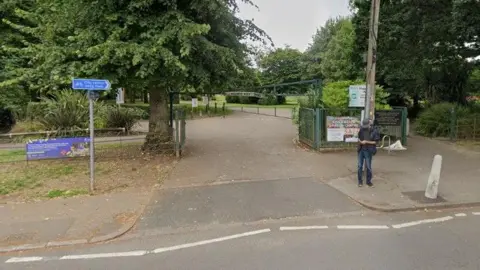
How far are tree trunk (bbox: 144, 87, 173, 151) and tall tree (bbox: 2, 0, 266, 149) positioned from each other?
2.84 feet

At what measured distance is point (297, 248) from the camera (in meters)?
5.02

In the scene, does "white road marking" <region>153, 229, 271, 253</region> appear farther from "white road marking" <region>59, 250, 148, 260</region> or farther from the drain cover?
the drain cover

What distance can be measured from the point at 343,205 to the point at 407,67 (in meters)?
13.0

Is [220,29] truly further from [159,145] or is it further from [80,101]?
[80,101]

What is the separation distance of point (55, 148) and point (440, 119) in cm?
Result: 1558

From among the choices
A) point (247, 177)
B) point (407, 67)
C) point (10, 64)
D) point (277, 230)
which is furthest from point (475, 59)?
point (10, 64)

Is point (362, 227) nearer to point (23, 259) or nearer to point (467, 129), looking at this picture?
point (23, 259)

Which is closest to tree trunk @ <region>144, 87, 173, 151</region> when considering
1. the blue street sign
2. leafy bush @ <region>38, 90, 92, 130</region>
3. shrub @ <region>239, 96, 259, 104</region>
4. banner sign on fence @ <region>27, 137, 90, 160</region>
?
banner sign on fence @ <region>27, 137, 90, 160</region>

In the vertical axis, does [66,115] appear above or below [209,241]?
above

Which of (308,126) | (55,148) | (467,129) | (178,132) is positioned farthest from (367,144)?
(467,129)

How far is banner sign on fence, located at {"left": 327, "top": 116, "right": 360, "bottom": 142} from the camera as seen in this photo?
41.6 ft

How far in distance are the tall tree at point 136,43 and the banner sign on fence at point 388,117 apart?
18.9 feet

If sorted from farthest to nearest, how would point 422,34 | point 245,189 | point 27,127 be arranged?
point 27,127
point 422,34
point 245,189

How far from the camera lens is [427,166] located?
1013 cm
